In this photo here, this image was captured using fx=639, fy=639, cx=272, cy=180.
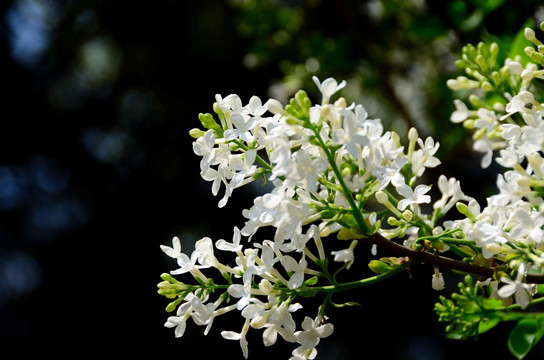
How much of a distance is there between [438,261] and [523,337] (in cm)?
18

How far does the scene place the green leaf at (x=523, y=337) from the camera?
2.35 ft

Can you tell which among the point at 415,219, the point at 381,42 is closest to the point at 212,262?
the point at 415,219

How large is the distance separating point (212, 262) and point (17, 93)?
301cm

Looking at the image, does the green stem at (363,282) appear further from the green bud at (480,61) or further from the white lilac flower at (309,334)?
the green bud at (480,61)

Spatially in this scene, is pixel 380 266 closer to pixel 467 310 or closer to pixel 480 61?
pixel 467 310

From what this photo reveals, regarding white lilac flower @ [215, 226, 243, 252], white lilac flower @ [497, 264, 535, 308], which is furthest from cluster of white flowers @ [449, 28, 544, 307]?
white lilac flower @ [215, 226, 243, 252]

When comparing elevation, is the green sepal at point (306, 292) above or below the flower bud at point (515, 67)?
below

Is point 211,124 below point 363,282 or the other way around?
the other way around

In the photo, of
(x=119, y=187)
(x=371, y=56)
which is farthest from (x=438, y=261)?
(x=119, y=187)

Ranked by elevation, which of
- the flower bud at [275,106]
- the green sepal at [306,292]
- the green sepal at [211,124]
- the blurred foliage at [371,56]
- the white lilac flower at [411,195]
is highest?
the blurred foliage at [371,56]

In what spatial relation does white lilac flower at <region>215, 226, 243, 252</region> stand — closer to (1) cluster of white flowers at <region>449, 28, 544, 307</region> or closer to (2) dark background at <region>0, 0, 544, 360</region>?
(1) cluster of white flowers at <region>449, 28, 544, 307</region>

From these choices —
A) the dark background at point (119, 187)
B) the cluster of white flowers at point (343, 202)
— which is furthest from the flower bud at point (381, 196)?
the dark background at point (119, 187)

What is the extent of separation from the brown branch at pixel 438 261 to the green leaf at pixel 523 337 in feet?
0.42

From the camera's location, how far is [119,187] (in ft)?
10.8
